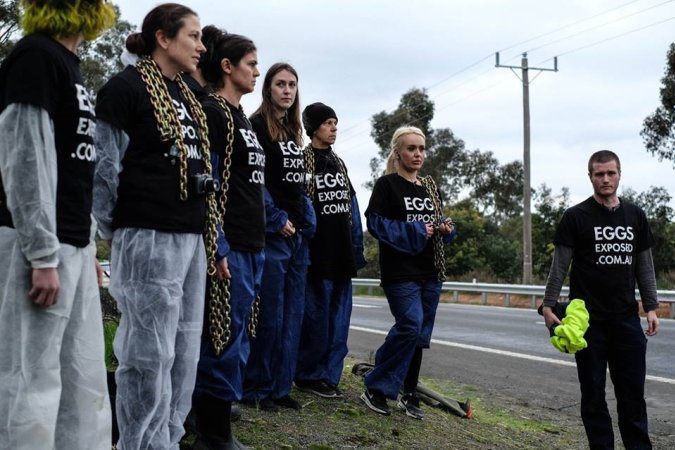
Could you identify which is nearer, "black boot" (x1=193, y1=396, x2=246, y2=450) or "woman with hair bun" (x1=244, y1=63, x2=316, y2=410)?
"black boot" (x1=193, y1=396, x2=246, y2=450)

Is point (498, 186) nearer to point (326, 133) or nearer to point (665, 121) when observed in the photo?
point (665, 121)

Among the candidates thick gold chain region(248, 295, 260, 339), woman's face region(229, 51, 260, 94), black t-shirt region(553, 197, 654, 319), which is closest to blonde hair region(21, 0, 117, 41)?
woman's face region(229, 51, 260, 94)

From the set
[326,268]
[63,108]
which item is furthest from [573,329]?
[63,108]

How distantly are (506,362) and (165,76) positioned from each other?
8.38 meters

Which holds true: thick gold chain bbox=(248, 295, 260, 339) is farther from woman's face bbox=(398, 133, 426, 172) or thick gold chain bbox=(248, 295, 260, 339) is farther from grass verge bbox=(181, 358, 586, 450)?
woman's face bbox=(398, 133, 426, 172)

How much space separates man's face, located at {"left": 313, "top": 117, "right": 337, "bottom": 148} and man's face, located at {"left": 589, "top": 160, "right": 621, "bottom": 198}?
1.85 meters

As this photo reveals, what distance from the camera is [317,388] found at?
21.7ft

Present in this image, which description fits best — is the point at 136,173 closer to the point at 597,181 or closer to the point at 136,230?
the point at 136,230

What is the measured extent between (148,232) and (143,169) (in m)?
0.28

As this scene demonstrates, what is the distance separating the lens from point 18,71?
Result: 3281 millimetres

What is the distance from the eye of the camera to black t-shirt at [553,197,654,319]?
6160 mm

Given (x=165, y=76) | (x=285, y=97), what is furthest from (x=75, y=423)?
(x=285, y=97)

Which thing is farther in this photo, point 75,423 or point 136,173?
point 136,173

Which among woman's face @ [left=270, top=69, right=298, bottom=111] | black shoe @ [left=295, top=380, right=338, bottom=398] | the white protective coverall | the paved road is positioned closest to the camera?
the white protective coverall
